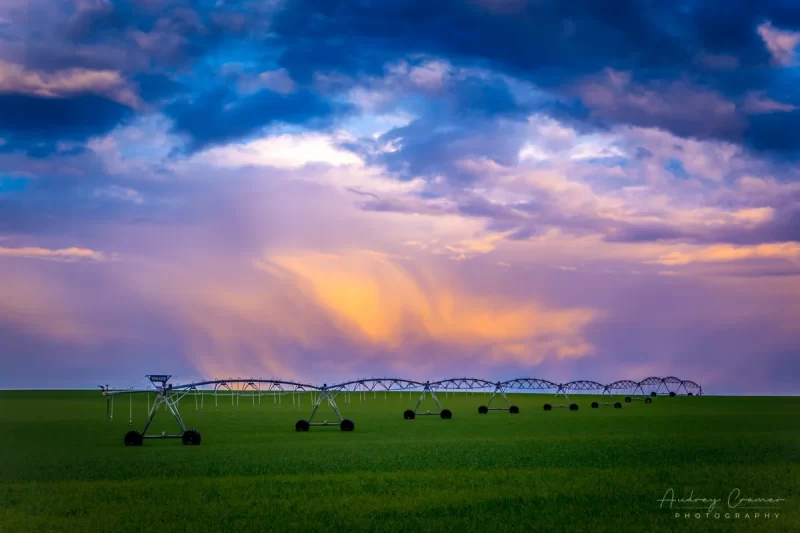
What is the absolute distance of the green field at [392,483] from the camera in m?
25.9

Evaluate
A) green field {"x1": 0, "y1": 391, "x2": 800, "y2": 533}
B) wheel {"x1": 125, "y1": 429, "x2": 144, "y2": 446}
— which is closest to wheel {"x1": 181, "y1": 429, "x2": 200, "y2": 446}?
green field {"x1": 0, "y1": 391, "x2": 800, "y2": 533}

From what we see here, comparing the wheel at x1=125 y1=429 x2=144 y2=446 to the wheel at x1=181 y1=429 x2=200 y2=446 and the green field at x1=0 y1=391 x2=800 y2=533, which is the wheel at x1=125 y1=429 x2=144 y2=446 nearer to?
the green field at x1=0 y1=391 x2=800 y2=533

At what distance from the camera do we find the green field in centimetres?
2594

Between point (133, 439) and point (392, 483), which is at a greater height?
point (133, 439)

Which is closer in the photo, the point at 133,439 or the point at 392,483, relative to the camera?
the point at 392,483

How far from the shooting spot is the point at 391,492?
31.3m

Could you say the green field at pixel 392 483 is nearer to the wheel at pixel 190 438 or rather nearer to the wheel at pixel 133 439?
the wheel at pixel 133 439

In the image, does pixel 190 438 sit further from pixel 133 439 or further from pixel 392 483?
pixel 392 483

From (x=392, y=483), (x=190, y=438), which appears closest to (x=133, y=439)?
(x=190, y=438)

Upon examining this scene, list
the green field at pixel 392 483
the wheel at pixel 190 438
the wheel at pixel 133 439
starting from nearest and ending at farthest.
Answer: the green field at pixel 392 483 → the wheel at pixel 190 438 → the wheel at pixel 133 439

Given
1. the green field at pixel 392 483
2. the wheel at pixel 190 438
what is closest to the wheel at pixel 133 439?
the green field at pixel 392 483

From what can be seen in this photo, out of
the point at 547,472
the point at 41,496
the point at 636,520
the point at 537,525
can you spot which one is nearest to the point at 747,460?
the point at 547,472

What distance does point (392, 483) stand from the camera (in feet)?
110

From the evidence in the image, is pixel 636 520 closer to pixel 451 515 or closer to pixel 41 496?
pixel 451 515
